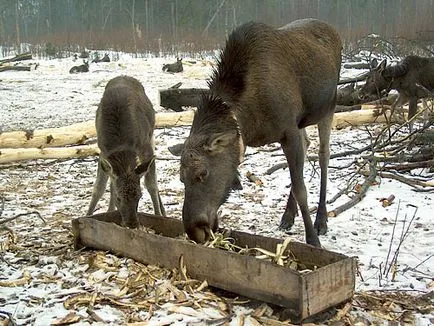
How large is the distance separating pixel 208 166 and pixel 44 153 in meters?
5.60

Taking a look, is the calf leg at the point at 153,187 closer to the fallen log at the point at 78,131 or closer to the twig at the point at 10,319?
the twig at the point at 10,319

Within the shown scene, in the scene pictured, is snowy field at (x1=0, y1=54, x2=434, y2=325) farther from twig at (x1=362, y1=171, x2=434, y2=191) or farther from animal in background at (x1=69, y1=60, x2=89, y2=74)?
animal in background at (x1=69, y1=60, x2=89, y2=74)

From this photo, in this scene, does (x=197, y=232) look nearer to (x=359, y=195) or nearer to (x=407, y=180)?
(x=359, y=195)

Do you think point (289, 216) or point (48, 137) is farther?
point (48, 137)

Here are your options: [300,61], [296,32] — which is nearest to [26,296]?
[300,61]

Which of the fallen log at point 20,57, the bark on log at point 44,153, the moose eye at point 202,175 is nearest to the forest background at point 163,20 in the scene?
the fallen log at point 20,57

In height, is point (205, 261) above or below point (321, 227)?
above

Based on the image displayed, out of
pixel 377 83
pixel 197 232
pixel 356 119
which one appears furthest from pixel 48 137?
pixel 377 83

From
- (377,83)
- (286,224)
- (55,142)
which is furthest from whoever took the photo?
(377,83)

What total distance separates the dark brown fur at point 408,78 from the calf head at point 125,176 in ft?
23.3

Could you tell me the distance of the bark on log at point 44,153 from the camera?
31.5 feet

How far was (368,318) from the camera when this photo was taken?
14.1 ft

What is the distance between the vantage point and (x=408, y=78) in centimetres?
1210

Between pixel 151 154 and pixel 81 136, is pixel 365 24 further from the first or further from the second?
pixel 151 154
